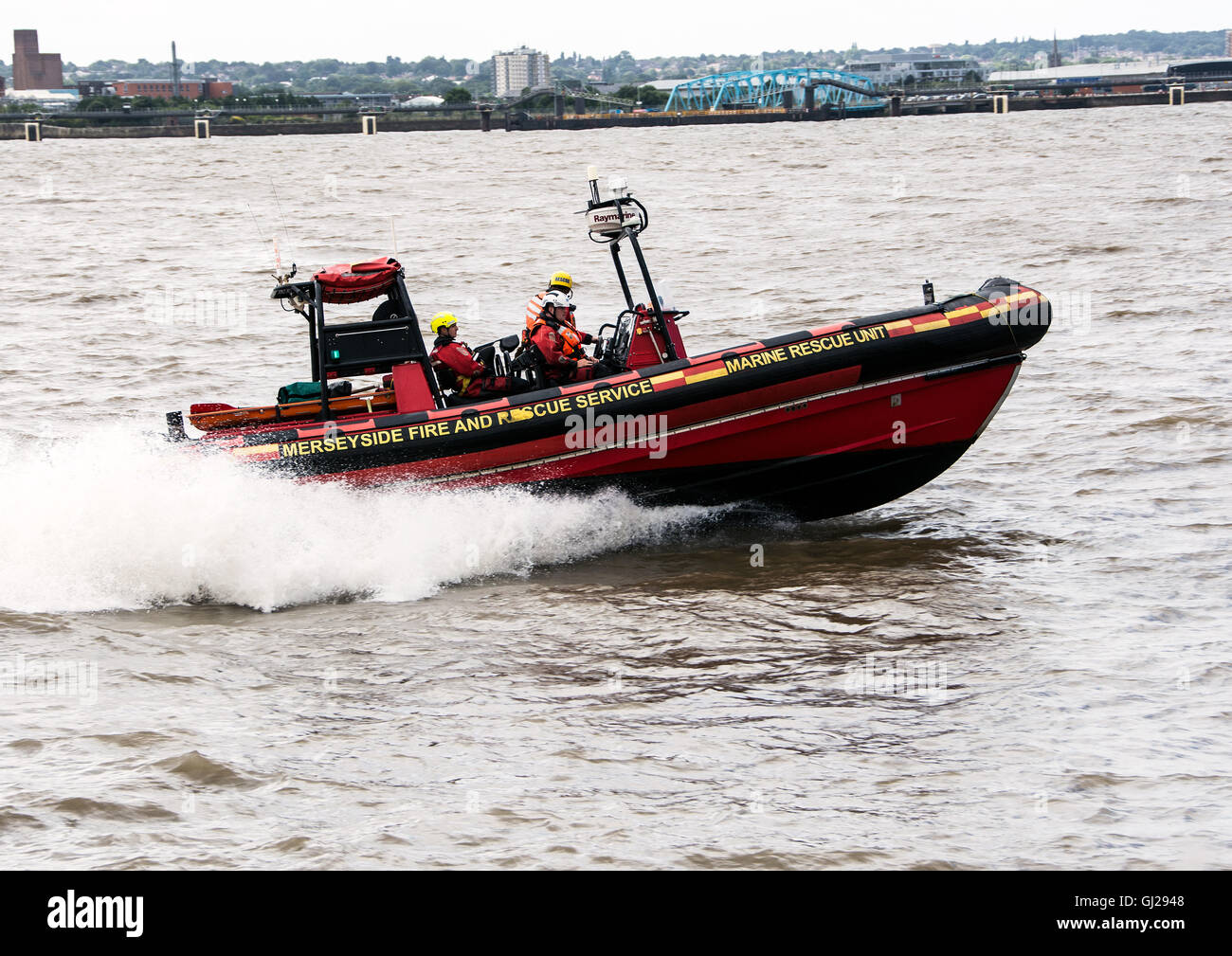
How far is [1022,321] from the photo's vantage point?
8273 mm

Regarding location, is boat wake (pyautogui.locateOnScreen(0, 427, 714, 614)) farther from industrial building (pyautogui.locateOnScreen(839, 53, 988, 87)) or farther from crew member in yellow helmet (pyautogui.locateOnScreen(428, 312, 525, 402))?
industrial building (pyautogui.locateOnScreen(839, 53, 988, 87))

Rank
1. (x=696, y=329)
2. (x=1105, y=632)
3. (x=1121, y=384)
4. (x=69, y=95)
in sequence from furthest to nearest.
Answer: (x=69, y=95) < (x=696, y=329) < (x=1121, y=384) < (x=1105, y=632)

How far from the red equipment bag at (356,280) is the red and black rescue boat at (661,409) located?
13 millimetres

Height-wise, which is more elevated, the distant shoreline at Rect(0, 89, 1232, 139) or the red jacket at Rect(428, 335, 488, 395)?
the distant shoreline at Rect(0, 89, 1232, 139)

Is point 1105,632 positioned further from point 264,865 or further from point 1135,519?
point 264,865

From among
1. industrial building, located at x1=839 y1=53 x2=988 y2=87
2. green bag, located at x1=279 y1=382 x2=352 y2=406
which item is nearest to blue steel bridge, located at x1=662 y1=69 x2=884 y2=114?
industrial building, located at x1=839 y1=53 x2=988 y2=87

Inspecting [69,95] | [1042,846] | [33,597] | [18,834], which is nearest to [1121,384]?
[1042,846]

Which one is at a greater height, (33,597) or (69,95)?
(69,95)

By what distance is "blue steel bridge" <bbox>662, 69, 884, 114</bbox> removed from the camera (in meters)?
108

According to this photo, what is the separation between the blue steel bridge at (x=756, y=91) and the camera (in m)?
108

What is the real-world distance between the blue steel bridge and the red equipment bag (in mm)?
100393

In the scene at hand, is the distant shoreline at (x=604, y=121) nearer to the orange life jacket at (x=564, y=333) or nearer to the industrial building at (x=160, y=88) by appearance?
the industrial building at (x=160, y=88)

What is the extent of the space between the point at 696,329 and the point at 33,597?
30.7 ft

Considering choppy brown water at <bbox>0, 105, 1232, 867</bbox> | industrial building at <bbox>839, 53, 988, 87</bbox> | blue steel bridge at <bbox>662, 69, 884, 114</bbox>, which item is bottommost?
choppy brown water at <bbox>0, 105, 1232, 867</bbox>
